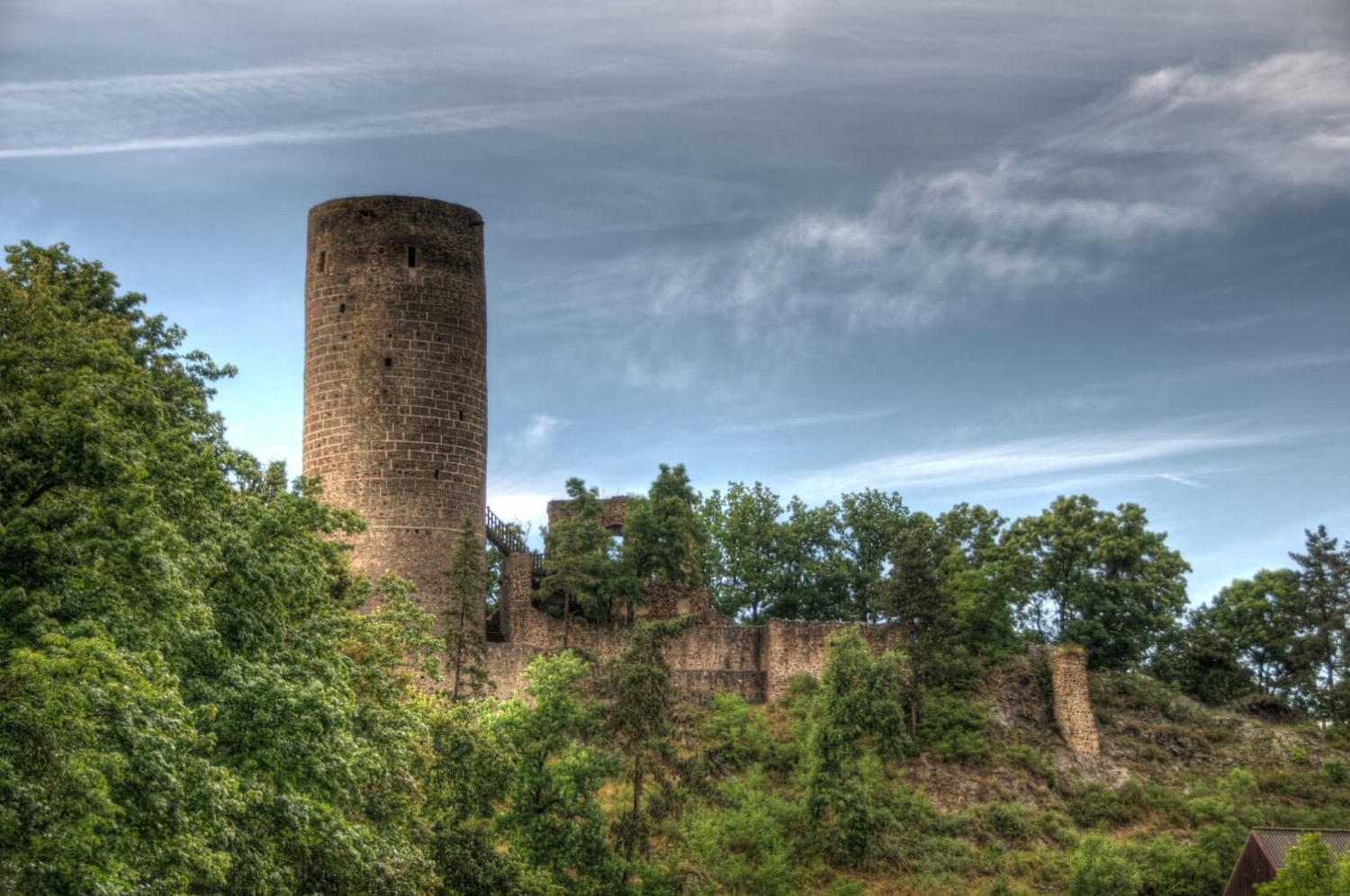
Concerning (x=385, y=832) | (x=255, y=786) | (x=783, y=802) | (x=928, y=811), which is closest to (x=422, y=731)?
(x=385, y=832)

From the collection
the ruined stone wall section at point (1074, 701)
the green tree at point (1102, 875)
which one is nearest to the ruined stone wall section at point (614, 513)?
the ruined stone wall section at point (1074, 701)

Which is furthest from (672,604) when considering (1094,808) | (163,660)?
(163,660)

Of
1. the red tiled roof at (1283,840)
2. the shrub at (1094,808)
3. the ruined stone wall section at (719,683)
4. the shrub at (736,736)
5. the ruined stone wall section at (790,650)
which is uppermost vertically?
the ruined stone wall section at (790,650)

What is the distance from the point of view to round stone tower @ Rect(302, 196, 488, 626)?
4788cm

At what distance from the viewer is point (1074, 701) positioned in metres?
51.2

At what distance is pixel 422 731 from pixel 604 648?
20084 millimetres

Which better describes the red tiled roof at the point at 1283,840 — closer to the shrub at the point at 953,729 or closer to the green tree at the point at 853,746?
the shrub at the point at 953,729

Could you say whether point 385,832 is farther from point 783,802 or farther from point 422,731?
point 783,802

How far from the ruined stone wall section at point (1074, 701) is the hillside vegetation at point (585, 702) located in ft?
1.64

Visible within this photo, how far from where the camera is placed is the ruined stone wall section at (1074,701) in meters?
50.6

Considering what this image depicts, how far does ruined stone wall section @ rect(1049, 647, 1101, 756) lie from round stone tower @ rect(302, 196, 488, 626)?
53.4ft

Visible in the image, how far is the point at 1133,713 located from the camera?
53.0 m

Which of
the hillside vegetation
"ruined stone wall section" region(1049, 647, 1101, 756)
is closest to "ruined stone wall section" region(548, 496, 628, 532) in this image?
the hillside vegetation

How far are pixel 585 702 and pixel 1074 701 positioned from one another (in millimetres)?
17972
